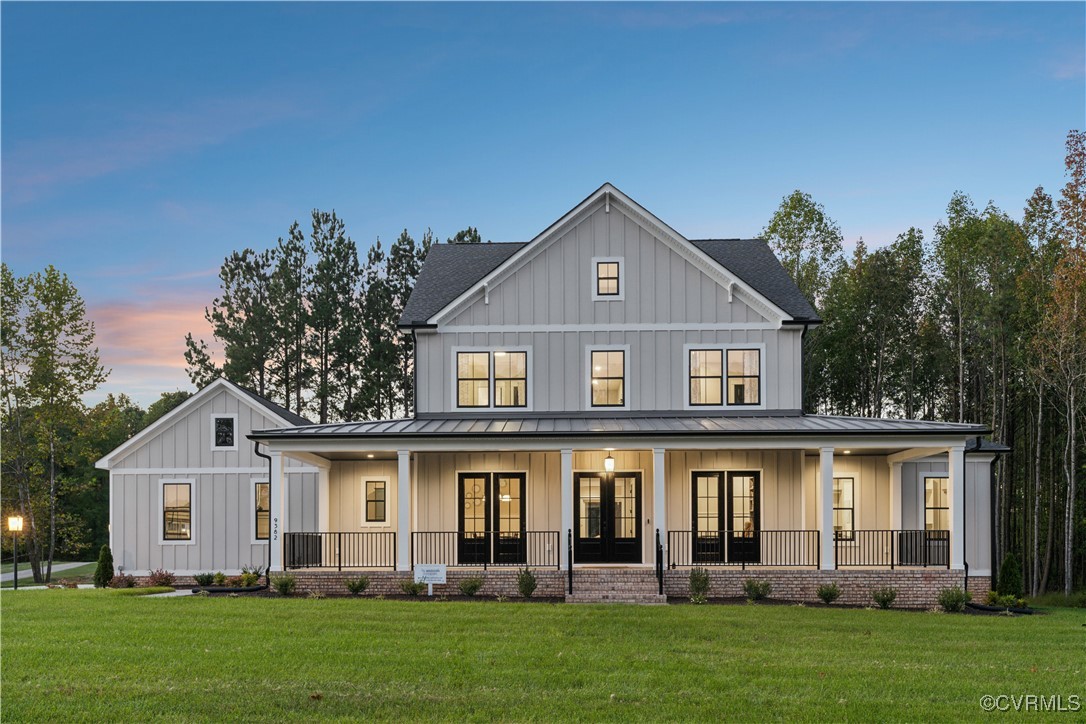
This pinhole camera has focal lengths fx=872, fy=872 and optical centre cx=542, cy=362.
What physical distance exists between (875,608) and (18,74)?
19.5 m

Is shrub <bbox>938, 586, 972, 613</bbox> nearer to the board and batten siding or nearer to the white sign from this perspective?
the board and batten siding

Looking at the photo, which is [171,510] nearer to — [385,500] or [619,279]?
[385,500]

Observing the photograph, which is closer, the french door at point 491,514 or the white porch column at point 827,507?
the white porch column at point 827,507

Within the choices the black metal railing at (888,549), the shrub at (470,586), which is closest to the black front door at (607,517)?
the shrub at (470,586)

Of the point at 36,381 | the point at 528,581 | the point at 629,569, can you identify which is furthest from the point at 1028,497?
the point at 36,381

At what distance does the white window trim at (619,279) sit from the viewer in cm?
2097

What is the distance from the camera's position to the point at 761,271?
2331 centimetres

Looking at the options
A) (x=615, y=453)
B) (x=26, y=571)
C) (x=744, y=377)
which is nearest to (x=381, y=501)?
(x=615, y=453)

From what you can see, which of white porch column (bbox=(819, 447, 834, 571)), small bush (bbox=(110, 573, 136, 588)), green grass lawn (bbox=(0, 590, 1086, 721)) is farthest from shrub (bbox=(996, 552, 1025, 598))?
small bush (bbox=(110, 573, 136, 588))

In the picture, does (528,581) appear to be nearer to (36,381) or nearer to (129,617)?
(129,617)

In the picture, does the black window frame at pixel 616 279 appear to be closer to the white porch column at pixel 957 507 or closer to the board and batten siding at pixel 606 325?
the board and batten siding at pixel 606 325

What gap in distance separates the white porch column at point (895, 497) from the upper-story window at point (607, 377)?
21.5 ft

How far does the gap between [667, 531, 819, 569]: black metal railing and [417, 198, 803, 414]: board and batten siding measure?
302 cm

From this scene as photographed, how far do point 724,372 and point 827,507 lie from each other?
13.8 ft
